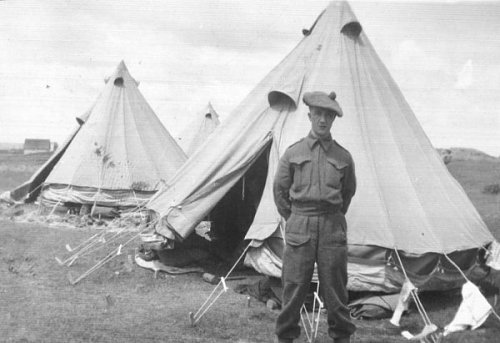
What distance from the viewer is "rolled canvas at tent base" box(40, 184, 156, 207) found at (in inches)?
492

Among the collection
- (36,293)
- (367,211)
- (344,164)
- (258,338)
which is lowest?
(36,293)

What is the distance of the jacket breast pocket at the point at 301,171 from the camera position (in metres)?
4.51

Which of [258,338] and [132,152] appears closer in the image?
[258,338]

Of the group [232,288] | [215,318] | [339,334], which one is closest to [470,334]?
[339,334]

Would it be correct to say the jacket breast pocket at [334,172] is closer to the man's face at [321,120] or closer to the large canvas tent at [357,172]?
the man's face at [321,120]

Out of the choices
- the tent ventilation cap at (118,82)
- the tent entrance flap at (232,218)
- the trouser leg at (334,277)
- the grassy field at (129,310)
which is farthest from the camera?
the tent ventilation cap at (118,82)

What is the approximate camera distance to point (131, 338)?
4926 mm

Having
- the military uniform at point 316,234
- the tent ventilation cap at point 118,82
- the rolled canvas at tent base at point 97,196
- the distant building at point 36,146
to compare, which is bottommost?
the distant building at point 36,146

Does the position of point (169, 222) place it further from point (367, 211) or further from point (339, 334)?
point (339, 334)

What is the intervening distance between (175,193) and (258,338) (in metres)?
3.18

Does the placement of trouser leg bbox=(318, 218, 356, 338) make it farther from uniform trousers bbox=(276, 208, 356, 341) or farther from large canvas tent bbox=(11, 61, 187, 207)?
large canvas tent bbox=(11, 61, 187, 207)

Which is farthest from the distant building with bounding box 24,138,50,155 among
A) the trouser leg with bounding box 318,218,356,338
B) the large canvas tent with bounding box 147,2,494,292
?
the trouser leg with bounding box 318,218,356,338

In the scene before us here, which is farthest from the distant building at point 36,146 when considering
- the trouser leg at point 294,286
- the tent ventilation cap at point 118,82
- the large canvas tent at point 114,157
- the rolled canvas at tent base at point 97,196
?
the trouser leg at point 294,286

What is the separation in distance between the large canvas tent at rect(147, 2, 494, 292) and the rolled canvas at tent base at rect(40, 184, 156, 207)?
503 cm
